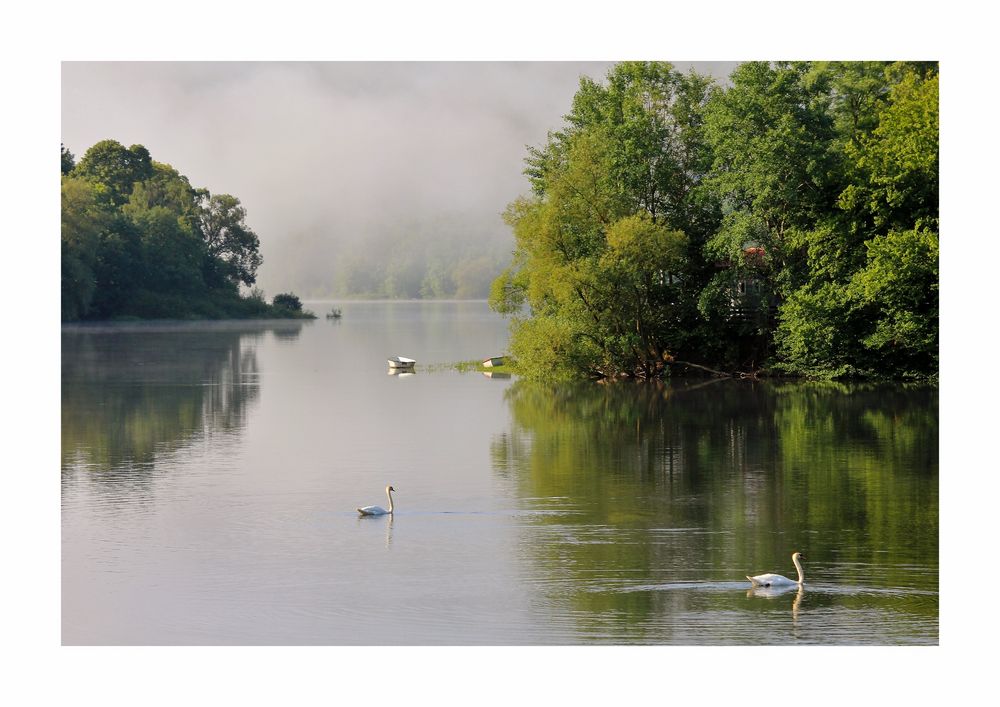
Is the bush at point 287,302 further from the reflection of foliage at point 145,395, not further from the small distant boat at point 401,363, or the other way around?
the small distant boat at point 401,363

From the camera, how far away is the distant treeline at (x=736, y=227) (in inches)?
1529

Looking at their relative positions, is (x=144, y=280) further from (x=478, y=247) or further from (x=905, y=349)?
(x=905, y=349)

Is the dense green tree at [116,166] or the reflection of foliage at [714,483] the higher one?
the dense green tree at [116,166]

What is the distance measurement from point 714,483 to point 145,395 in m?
21.1

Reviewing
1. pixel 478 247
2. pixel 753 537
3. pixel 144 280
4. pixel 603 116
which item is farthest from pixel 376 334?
pixel 753 537

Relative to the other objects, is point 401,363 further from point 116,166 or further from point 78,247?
point 116,166

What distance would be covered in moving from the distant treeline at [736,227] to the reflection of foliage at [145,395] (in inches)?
435

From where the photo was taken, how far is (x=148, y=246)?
92.2 metres

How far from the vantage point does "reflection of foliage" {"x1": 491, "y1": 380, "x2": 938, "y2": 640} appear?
54.3 feet

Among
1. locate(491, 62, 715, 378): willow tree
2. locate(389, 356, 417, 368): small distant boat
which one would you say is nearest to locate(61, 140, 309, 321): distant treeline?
locate(389, 356, 417, 368): small distant boat

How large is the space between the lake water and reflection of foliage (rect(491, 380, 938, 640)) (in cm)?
7

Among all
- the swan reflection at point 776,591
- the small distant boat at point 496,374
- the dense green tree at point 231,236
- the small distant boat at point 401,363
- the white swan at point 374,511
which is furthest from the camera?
the dense green tree at point 231,236

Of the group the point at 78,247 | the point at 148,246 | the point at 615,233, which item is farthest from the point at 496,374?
the point at 148,246

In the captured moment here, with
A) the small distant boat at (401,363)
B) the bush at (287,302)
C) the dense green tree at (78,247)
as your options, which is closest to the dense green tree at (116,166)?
the bush at (287,302)
